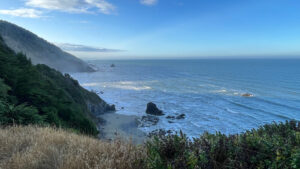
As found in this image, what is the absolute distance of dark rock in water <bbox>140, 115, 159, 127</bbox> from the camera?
24811 mm

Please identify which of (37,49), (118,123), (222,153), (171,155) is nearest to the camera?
(222,153)

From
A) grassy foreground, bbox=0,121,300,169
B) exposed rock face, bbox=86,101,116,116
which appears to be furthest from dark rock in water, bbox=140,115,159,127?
grassy foreground, bbox=0,121,300,169

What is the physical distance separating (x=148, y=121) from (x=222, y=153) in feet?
78.0

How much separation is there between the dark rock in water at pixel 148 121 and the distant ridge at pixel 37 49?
71.0 m

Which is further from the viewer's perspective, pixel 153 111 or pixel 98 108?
pixel 98 108

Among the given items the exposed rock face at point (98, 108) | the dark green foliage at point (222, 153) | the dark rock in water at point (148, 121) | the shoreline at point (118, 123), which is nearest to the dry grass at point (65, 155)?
the dark green foliage at point (222, 153)

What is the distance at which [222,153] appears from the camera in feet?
8.77

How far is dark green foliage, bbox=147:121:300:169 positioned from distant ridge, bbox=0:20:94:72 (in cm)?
8926

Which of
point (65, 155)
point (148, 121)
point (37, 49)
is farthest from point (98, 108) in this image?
point (37, 49)

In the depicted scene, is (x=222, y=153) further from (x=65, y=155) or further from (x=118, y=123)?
(x=118, y=123)

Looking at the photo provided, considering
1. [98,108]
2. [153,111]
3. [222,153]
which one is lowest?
[153,111]

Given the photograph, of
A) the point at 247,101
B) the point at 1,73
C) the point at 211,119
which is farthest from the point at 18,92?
the point at 247,101

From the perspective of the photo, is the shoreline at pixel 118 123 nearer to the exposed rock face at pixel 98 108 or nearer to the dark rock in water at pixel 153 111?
the exposed rock face at pixel 98 108

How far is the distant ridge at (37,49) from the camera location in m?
81.2
